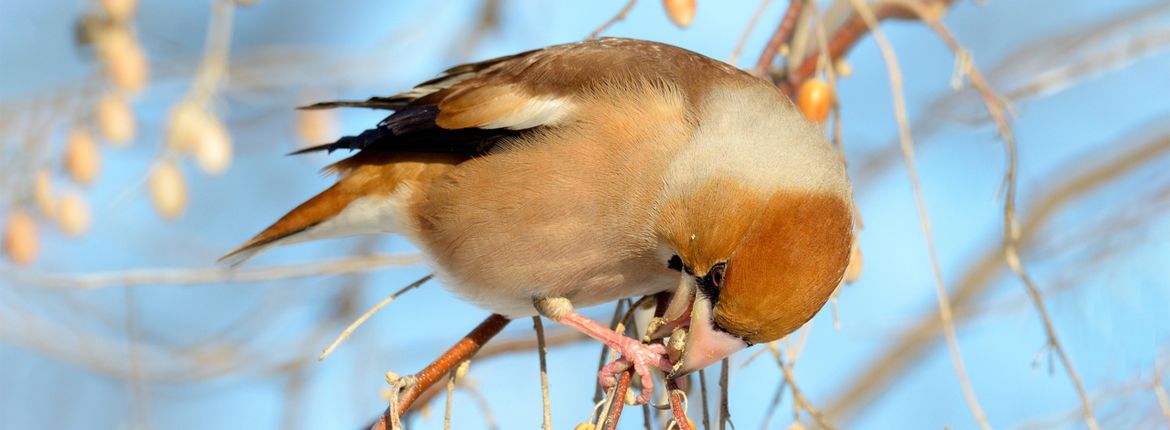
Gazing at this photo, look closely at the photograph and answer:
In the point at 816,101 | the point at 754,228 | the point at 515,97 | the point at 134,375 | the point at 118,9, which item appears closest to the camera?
the point at 754,228

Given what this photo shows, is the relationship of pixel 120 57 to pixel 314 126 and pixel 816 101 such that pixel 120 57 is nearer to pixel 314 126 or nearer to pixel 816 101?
pixel 314 126

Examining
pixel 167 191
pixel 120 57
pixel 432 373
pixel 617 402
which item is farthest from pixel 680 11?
pixel 120 57

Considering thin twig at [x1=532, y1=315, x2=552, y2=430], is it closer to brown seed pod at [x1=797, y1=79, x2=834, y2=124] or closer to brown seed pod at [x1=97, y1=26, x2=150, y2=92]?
brown seed pod at [x1=797, y1=79, x2=834, y2=124]

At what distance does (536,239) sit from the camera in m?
3.22

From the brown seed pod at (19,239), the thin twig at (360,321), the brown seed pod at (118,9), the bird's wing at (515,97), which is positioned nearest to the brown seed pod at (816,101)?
the bird's wing at (515,97)

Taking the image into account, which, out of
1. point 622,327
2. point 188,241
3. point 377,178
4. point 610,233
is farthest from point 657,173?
point 188,241

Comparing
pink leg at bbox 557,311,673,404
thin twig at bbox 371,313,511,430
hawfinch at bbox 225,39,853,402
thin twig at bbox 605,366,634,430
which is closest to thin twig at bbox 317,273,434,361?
thin twig at bbox 371,313,511,430

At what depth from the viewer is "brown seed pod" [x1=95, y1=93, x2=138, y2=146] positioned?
3.93 meters

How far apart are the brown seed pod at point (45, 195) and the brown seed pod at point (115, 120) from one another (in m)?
0.26

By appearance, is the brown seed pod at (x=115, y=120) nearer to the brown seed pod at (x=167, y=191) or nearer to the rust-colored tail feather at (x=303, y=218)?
the brown seed pod at (x=167, y=191)

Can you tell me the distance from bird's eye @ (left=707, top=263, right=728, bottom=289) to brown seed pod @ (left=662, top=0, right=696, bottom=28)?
0.85 meters

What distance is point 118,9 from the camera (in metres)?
3.79

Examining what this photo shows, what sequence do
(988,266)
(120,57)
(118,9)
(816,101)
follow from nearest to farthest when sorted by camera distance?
(816,101), (118,9), (120,57), (988,266)

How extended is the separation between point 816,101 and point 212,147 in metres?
1.94
